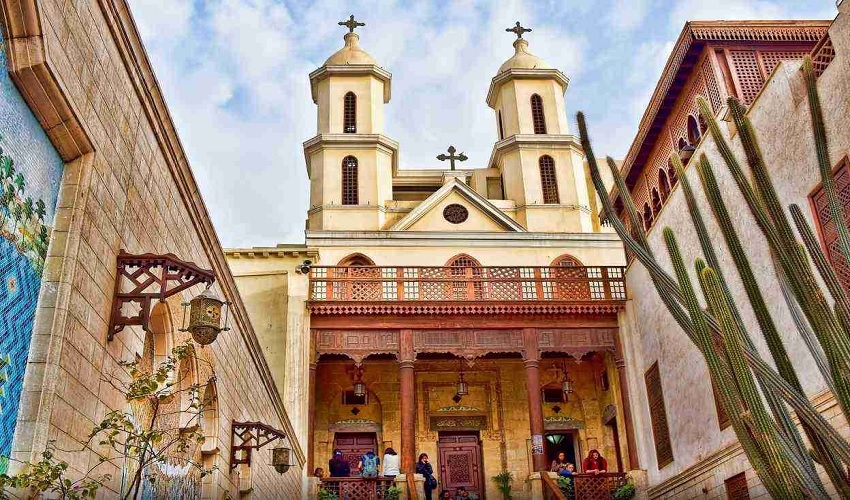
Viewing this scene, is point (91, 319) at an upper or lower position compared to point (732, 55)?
lower

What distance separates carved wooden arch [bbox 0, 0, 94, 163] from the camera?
455cm

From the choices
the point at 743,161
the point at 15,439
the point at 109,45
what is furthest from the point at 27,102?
the point at 743,161

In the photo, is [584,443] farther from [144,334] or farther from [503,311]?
[144,334]

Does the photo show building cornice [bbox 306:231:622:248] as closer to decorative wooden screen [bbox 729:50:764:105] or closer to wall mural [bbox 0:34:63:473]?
decorative wooden screen [bbox 729:50:764:105]

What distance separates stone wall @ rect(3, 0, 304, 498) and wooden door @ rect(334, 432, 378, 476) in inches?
537

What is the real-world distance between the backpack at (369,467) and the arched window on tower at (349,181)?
9.23 meters

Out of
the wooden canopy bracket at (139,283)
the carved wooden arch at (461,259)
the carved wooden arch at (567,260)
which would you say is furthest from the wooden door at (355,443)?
→ the wooden canopy bracket at (139,283)

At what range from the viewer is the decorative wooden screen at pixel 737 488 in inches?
528

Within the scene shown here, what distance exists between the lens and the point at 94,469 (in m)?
5.40

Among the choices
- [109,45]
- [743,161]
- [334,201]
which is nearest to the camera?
[109,45]

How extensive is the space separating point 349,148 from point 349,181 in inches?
39.4

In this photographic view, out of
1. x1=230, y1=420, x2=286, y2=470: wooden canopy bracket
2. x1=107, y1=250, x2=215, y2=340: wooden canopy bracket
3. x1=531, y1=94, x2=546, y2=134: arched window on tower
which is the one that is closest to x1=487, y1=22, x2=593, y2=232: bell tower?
x1=531, y1=94, x2=546, y2=134: arched window on tower

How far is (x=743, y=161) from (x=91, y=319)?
10.7m

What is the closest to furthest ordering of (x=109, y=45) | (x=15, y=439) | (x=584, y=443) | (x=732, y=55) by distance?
(x=15, y=439) < (x=109, y=45) < (x=732, y=55) < (x=584, y=443)
